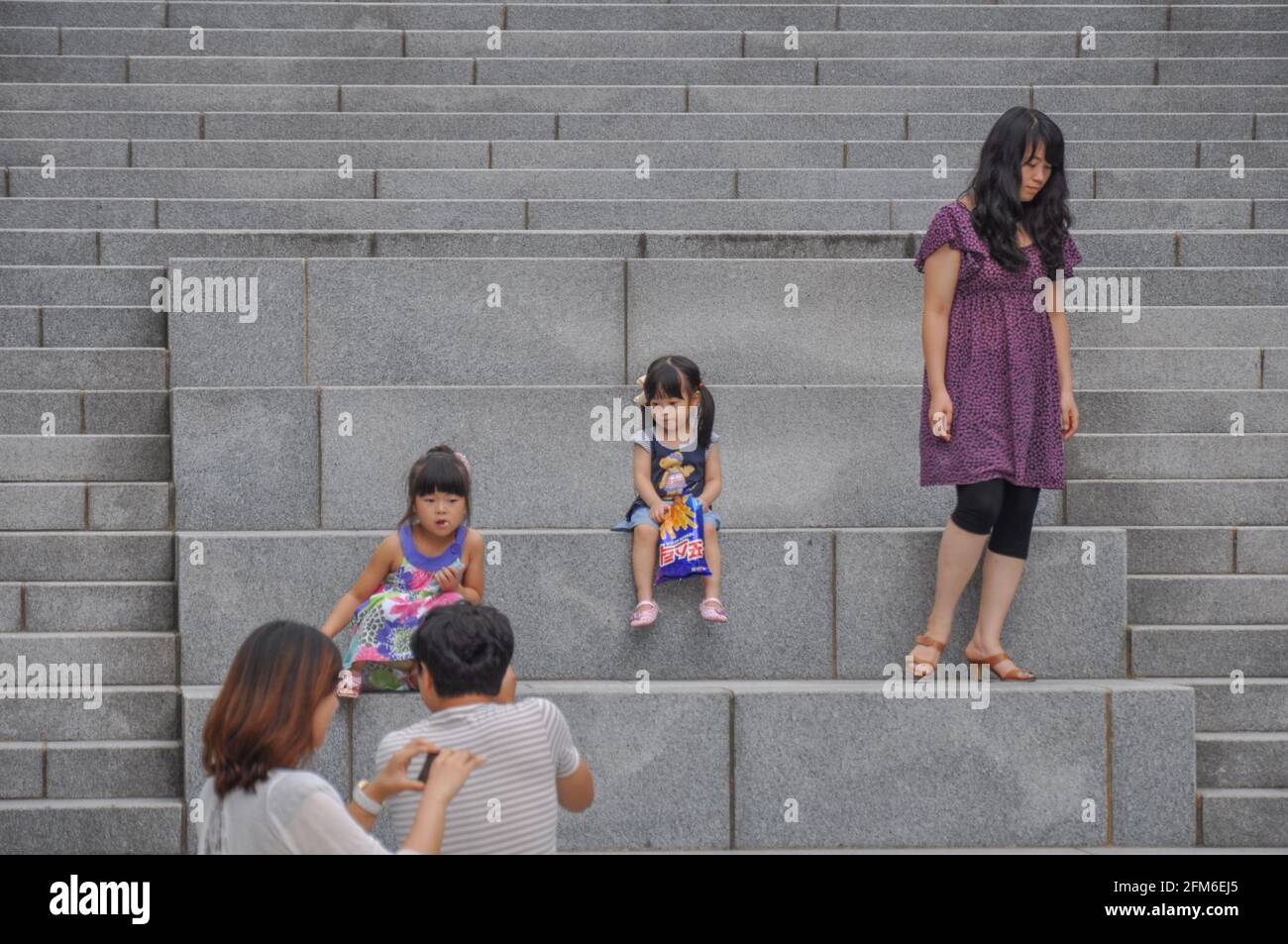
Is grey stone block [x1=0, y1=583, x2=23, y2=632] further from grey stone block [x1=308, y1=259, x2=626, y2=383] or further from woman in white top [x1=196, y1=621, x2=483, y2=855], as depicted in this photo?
woman in white top [x1=196, y1=621, x2=483, y2=855]

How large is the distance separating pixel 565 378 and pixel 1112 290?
3.05m

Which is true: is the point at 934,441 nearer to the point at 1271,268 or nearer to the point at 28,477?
the point at 1271,268

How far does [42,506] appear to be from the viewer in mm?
8359

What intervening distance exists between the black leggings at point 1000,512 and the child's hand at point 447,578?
2028 millimetres

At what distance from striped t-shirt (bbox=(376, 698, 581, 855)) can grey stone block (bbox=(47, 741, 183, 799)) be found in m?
3.19

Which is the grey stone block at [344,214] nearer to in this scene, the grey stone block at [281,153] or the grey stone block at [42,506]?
the grey stone block at [281,153]

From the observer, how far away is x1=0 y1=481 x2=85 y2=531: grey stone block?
8352mm

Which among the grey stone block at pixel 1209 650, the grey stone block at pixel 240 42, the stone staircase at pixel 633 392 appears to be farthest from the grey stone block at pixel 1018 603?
the grey stone block at pixel 240 42

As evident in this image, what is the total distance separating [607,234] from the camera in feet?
32.2

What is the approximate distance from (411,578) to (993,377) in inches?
96.6

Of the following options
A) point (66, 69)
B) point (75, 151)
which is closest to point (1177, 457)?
point (75, 151)

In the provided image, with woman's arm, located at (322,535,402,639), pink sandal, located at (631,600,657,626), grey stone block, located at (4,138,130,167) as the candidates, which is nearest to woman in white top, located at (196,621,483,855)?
woman's arm, located at (322,535,402,639)

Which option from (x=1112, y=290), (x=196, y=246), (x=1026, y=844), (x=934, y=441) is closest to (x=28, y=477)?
(x=196, y=246)

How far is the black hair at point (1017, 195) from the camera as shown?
7039mm
